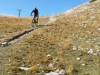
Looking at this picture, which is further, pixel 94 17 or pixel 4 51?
pixel 94 17

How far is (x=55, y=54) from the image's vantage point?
23.4 meters

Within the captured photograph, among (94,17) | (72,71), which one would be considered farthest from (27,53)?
(94,17)

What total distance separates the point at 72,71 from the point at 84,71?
717mm

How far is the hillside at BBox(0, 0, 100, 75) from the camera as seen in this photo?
Result: 19.8 m

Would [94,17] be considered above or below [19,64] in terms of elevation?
above

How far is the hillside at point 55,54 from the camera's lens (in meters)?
19.8

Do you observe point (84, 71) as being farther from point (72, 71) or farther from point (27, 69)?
point (27, 69)

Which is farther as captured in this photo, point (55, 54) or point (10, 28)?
point (10, 28)

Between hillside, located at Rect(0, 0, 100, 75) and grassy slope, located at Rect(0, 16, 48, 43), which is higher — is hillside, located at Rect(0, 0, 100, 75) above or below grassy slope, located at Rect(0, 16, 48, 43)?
below

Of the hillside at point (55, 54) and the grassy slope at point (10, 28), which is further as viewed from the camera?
the grassy slope at point (10, 28)

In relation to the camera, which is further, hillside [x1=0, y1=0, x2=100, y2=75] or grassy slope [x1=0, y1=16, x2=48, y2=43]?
grassy slope [x1=0, y1=16, x2=48, y2=43]

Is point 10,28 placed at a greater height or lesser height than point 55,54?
greater

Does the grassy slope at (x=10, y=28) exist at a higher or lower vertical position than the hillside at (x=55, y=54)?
higher

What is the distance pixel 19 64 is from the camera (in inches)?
827
